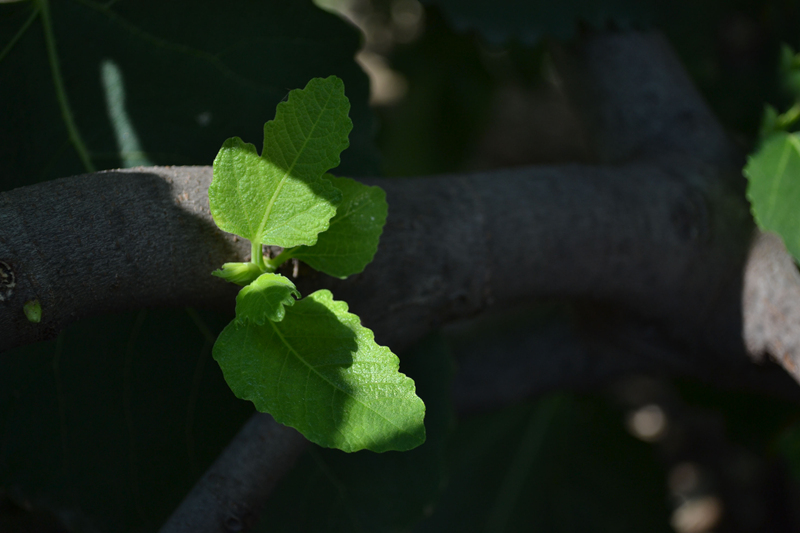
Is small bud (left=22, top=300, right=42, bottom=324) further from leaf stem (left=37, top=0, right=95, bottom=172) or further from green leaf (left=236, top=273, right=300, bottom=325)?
leaf stem (left=37, top=0, right=95, bottom=172)

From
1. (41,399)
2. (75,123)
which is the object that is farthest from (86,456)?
(75,123)

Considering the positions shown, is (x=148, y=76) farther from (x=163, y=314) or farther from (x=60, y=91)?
(x=163, y=314)

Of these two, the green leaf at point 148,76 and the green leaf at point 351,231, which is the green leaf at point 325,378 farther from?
the green leaf at point 148,76

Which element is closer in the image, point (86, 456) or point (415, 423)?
point (415, 423)

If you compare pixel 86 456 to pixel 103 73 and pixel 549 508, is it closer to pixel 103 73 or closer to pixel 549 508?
pixel 103 73

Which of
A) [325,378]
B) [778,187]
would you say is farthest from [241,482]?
[778,187]

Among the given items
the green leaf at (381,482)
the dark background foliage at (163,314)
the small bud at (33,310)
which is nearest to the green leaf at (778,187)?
the dark background foliage at (163,314)

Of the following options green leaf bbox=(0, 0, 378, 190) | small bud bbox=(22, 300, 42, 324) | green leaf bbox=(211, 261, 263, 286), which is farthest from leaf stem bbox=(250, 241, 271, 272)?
green leaf bbox=(0, 0, 378, 190)

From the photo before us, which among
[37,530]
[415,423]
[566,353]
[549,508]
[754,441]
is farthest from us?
[754,441]
